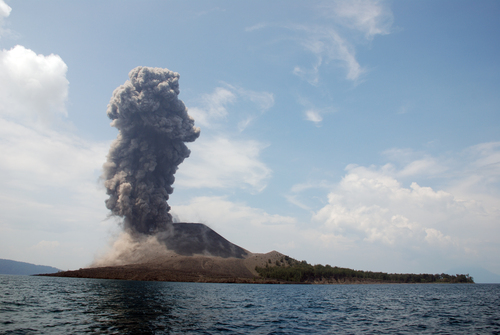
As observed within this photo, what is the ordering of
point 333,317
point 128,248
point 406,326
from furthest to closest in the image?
1. point 128,248
2. point 333,317
3. point 406,326

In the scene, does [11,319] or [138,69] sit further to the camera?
[138,69]

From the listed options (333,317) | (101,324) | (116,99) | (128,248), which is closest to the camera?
(101,324)

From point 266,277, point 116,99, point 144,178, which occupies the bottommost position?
point 266,277

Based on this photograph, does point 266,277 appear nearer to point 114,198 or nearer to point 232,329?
point 114,198

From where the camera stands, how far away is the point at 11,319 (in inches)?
1228

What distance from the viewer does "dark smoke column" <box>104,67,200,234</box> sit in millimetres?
179000

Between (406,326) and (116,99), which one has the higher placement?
(116,99)

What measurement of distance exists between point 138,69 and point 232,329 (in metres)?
190

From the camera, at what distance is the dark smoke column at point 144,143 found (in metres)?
179

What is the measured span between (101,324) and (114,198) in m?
166

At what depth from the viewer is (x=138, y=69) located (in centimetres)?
18775

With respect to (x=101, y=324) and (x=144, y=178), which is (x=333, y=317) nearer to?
(x=101, y=324)

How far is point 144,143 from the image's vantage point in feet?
607

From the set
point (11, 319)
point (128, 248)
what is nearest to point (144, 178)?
point (128, 248)
